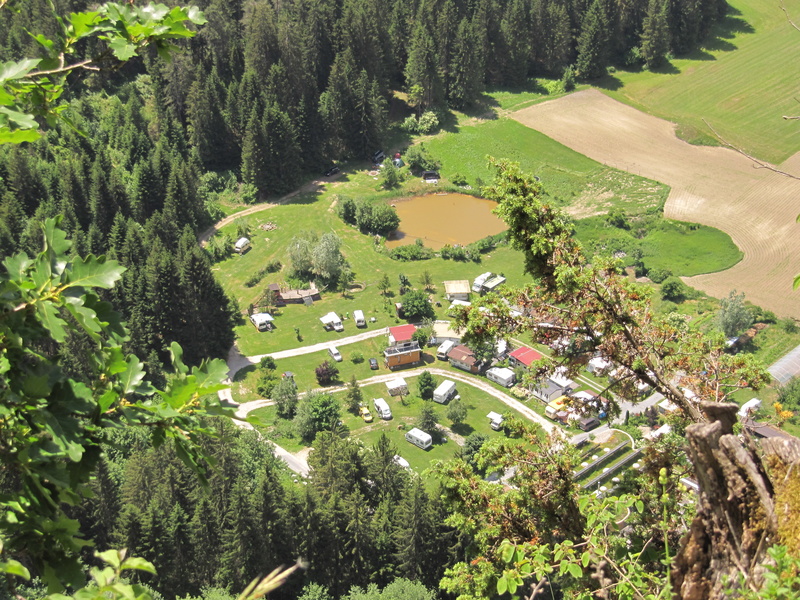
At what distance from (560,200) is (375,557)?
56198mm

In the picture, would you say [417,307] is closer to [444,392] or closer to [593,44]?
[444,392]

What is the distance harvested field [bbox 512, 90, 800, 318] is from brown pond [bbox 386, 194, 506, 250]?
65.9 ft

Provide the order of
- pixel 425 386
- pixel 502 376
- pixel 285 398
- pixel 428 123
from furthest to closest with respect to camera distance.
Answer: pixel 428 123 < pixel 502 376 < pixel 425 386 < pixel 285 398

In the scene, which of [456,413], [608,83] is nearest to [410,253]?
[456,413]

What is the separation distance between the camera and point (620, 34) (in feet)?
397

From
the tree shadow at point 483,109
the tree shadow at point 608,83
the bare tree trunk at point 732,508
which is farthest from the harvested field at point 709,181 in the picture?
the bare tree trunk at point 732,508

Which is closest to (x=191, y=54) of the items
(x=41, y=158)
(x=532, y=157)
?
(x=41, y=158)

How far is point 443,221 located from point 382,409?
33.7m

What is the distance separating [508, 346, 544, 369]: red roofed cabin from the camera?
6538cm

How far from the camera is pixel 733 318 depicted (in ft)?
217

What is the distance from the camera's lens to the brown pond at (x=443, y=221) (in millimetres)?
83625

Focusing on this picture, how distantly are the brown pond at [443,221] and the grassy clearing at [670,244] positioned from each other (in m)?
11.2

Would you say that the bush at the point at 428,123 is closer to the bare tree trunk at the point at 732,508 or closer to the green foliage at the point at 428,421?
the green foliage at the point at 428,421

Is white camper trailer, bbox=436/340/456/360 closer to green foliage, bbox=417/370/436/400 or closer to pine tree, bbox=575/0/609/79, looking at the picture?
green foliage, bbox=417/370/436/400
